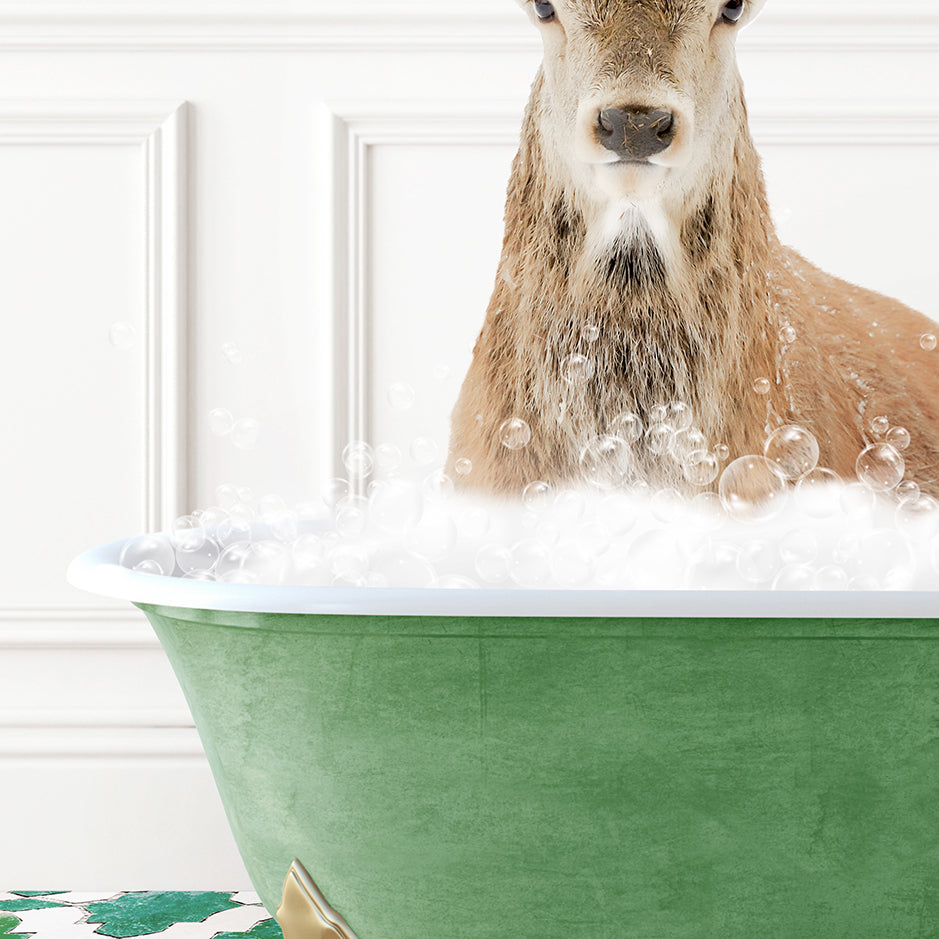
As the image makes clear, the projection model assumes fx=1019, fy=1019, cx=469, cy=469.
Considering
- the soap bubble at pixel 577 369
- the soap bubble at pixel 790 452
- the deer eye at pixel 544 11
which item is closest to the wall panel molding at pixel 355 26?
the deer eye at pixel 544 11

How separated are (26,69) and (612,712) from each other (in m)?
1.50

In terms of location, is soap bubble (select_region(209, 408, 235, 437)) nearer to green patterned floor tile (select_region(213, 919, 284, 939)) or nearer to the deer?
the deer

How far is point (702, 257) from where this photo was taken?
1408mm

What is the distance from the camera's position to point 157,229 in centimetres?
171

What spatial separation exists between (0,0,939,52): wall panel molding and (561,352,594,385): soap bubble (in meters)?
0.60

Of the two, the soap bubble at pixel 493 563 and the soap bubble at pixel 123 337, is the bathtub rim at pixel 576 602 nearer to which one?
the soap bubble at pixel 493 563

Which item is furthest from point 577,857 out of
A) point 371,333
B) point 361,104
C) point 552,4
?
point 361,104

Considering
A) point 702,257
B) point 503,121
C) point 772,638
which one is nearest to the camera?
point 772,638

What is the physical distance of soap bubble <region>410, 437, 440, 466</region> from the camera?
66.4 inches

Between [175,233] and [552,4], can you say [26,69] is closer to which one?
[175,233]

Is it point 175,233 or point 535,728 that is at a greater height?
point 175,233

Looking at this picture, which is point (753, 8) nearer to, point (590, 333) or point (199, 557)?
point (590, 333)

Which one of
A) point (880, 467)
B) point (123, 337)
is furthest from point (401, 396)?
point (880, 467)

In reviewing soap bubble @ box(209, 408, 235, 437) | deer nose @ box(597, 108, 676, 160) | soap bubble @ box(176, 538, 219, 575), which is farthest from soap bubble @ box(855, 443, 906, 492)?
soap bubble @ box(209, 408, 235, 437)
